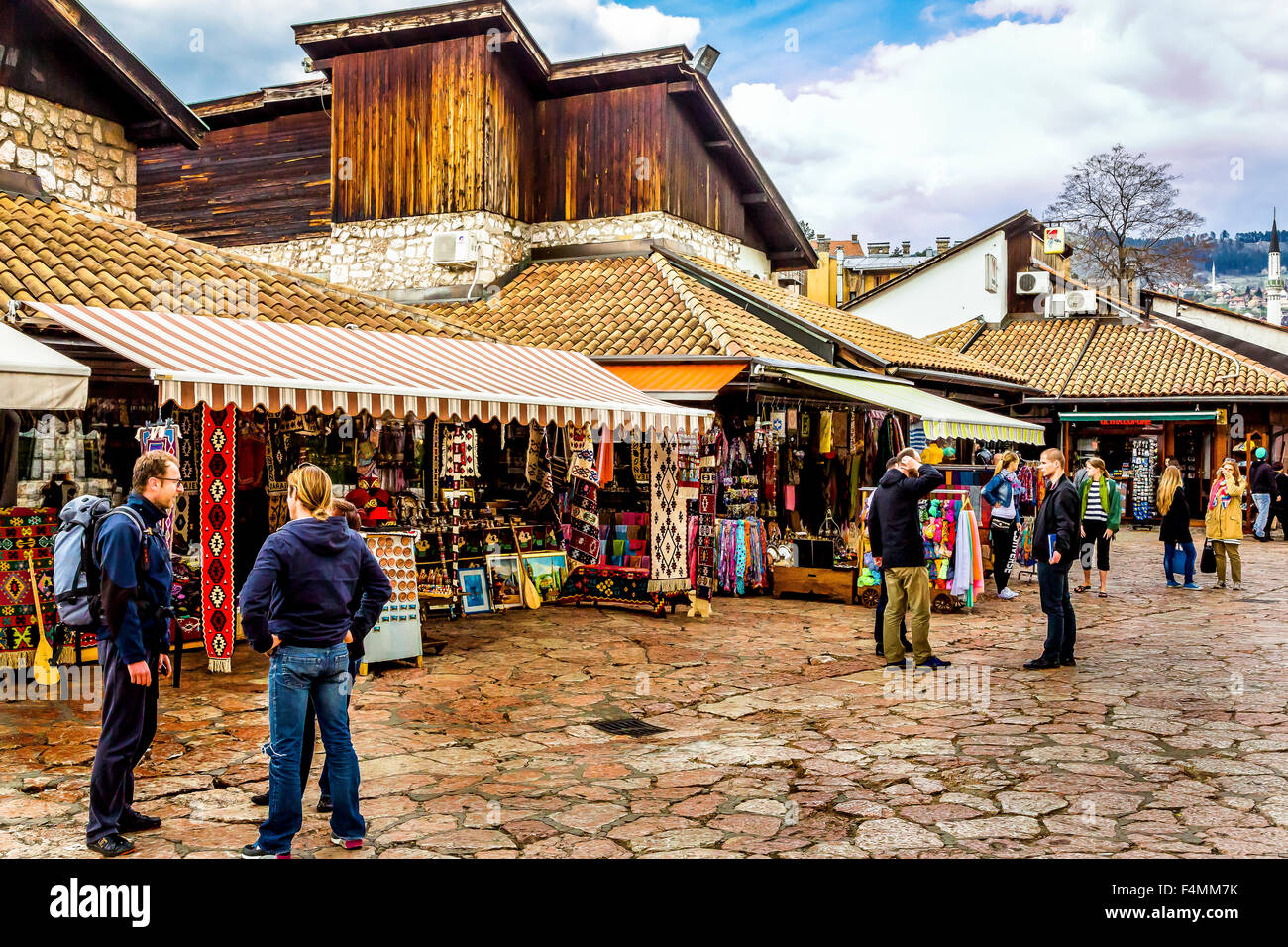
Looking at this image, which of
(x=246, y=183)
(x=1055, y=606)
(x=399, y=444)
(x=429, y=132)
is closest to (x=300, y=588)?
(x=1055, y=606)

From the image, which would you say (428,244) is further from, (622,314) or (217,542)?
(217,542)

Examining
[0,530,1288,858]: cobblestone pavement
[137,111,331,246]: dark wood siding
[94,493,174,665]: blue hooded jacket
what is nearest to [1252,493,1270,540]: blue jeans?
[0,530,1288,858]: cobblestone pavement

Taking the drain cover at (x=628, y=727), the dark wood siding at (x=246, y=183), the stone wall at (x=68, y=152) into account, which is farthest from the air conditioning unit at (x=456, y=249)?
the drain cover at (x=628, y=727)

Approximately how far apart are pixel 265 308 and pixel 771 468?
266 inches

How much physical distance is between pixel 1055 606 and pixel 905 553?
4.51 feet

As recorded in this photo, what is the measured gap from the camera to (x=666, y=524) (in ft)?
37.9

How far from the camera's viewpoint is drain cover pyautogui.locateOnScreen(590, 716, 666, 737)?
680cm

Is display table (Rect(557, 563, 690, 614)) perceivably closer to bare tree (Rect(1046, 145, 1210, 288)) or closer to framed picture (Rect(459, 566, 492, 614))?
framed picture (Rect(459, 566, 492, 614))

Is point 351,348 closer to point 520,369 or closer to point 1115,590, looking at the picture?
point 520,369

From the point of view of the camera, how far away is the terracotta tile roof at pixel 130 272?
9039 millimetres

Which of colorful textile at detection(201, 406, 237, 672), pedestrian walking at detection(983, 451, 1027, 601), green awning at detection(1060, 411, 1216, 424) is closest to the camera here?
colorful textile at detection(201, 406, 237, 672)

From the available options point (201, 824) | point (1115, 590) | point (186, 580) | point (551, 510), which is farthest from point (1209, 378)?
point (201, 824)

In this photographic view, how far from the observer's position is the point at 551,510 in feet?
42.0

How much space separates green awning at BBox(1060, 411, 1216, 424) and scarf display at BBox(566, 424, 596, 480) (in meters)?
16.5
